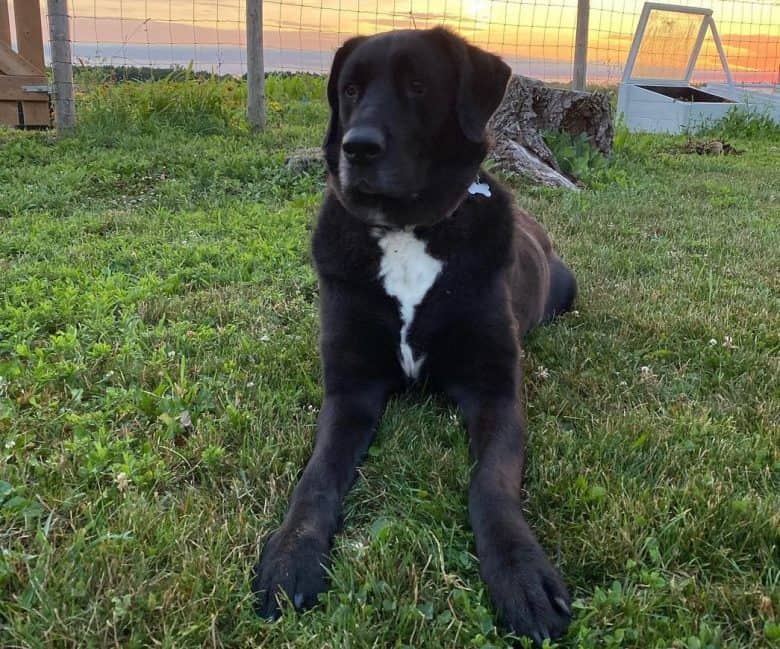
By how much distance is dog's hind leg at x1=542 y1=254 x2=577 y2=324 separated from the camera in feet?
11.0

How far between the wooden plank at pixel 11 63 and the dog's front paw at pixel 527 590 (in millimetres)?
8023

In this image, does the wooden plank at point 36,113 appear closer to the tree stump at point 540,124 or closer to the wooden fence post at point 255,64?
the wooden fence post at point 255,64

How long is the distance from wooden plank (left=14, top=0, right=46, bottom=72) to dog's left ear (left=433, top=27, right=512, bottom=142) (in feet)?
22.9

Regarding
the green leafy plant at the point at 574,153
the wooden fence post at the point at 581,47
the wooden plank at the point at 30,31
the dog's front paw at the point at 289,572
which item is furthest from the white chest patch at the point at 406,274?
the wooden fence post at the point at 581,47

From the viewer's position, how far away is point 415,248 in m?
2.42

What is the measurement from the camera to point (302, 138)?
25.3 ft

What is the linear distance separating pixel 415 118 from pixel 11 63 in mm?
7047

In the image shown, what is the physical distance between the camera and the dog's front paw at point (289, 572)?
1517 millimetres

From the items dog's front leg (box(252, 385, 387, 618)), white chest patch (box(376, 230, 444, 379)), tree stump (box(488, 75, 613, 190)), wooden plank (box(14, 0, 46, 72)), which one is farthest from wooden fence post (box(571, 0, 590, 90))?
dog's front leg (box(252, 385, 387, 618))

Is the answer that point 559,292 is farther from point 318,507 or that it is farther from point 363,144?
point 318,507

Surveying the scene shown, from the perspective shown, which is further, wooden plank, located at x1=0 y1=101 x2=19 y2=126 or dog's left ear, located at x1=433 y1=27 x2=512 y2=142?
wooden plank, located at x1=0 y1=101 x2=19 y2=126

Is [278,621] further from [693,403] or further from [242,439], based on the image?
[693,403]

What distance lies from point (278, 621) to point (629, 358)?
6.12ft

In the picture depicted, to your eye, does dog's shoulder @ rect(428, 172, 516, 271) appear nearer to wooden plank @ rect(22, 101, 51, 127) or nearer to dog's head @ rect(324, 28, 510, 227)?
dog's head @ rect(324, 28, 510, 227)
